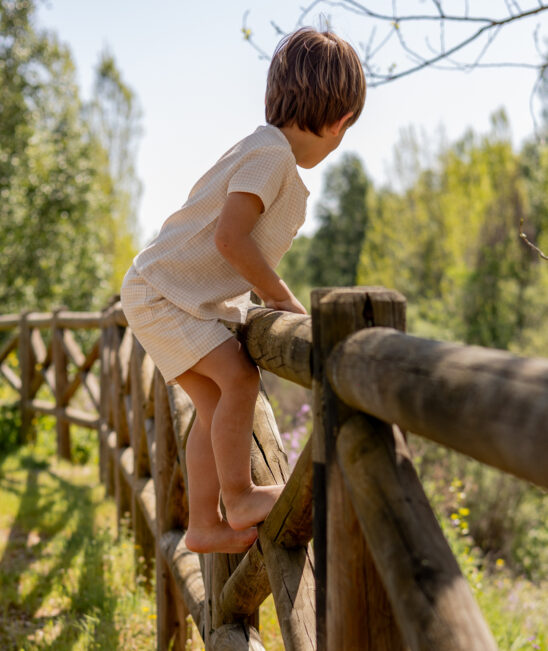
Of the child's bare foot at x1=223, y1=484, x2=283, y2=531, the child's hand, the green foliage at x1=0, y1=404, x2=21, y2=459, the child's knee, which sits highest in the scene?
the child's hand

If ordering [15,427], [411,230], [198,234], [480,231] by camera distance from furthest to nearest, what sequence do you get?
[411,230] < [480,231] < [15,427] < [198,234]

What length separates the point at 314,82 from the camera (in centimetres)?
169

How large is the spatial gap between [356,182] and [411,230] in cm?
1360

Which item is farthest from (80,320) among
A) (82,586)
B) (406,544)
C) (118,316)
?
(406,544)

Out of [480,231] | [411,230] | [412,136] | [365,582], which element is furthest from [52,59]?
[412,136]

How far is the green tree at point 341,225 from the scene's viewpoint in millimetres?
39781

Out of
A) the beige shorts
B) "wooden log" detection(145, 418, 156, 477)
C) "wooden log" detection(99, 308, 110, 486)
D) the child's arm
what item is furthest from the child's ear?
"wooden log" detection(99, 308, 110, 486)

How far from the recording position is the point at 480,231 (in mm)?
23875

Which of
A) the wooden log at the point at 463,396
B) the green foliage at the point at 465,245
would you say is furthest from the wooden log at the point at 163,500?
the green foliage at the point at 465,245

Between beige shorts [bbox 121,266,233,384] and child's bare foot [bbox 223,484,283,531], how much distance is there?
14.4 inches

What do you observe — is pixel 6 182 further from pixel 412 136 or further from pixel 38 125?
pixel 412 136

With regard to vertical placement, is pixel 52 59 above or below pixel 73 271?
above

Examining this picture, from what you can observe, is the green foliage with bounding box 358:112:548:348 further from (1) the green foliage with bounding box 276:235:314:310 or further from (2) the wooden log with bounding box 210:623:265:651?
(2) the wooden log with bounding box 210:623:265:651

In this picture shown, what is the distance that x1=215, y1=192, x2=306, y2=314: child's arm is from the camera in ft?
5.29
